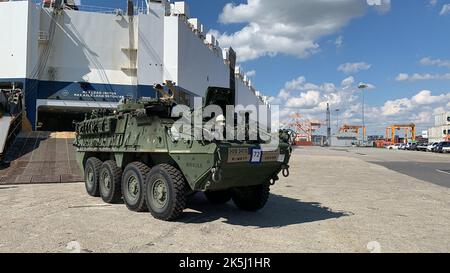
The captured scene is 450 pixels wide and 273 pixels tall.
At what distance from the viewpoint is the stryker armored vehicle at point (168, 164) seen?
22.7 feet

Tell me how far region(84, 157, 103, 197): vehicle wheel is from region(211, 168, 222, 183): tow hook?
436 centimetres

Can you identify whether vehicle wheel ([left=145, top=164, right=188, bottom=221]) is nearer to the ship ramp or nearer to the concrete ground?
the concrete ground

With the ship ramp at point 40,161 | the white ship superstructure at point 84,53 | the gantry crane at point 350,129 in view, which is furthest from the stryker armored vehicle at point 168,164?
the gantry crane at point 350,129

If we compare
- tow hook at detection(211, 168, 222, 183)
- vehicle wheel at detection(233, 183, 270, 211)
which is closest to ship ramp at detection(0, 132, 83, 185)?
vehicle wheel at detection(233, 183, 270, 211)

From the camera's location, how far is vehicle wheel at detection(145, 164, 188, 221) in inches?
277

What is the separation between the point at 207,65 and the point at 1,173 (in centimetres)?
2642

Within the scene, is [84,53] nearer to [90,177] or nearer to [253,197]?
[90,177]

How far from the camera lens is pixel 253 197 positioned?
8383 mm

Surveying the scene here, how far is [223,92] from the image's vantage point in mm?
7918

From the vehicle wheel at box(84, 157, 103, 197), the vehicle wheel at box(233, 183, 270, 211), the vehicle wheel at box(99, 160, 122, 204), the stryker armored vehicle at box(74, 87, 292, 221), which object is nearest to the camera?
the stryker armored vehicle at box(74, 87, 292, 221)

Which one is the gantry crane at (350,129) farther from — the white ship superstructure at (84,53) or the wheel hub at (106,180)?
the wheel hub at (106,180)

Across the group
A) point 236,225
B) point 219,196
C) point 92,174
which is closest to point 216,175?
point 236,225

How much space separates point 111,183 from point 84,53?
1981cm
